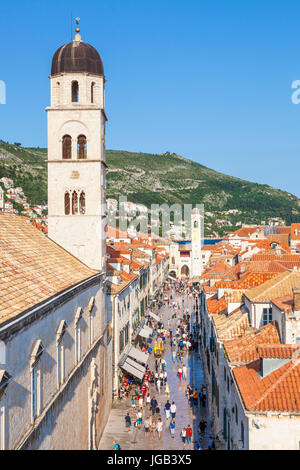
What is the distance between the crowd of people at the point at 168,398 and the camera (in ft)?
87.7

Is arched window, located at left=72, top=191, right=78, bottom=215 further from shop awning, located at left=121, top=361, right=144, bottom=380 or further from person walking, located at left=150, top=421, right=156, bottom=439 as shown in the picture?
shop awning, located at left=121, top=361, right=144, bottom=380

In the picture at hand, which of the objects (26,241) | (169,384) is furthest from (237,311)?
(26,241)

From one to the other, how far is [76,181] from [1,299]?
47.0 ft

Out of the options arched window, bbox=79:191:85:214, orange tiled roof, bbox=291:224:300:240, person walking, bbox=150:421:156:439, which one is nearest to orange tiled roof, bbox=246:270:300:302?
person walking, bbox=150:421:156:439

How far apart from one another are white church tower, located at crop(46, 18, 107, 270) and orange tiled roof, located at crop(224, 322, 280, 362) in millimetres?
9076

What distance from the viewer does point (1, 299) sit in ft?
44.0

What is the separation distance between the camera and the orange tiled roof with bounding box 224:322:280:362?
20.0m

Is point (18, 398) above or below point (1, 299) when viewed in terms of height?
below

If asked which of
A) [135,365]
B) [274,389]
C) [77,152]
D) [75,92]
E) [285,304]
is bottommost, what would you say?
[135,365]

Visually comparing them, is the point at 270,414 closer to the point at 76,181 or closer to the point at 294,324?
the point at 294,324

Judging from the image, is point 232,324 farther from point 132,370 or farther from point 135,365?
point 135,365

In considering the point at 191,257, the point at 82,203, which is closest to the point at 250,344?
the point at 82,203

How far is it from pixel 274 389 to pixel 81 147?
1709cm

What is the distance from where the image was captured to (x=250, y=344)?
829 inches
